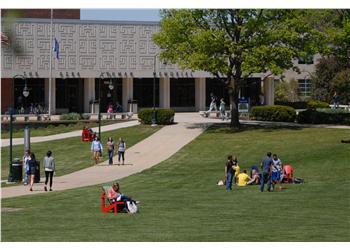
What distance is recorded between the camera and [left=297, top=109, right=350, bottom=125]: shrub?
174 feet

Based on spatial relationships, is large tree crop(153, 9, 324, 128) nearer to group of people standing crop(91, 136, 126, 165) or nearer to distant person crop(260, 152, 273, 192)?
group of people standing crop(91, 136, 126, 165)

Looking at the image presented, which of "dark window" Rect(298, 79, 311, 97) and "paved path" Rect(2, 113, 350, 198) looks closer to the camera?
"paved path" Rect(2, 113, 350, 198)

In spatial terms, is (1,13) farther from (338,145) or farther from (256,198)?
(338,145)

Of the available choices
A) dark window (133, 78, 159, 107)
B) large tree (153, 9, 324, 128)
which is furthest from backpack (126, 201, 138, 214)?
dark window (133, 78, 159, 107)

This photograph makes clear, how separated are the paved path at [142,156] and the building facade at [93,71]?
993cm

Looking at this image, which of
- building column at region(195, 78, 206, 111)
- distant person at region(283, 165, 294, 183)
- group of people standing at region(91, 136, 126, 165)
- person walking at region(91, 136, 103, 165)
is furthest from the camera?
building column at region(195, 78, 206, 111)

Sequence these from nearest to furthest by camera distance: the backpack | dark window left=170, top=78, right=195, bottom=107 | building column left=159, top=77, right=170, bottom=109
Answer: the backpack → building column left=159, top=77, right=170, bottom=109 → dark window left=170, top=78, right=195, bottom=107

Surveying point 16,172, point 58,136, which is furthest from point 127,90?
point 16,172

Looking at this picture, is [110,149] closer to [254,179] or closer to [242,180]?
[242,180]

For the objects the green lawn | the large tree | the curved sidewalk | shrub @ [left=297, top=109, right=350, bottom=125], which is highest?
the large tree

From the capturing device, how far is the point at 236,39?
167ft

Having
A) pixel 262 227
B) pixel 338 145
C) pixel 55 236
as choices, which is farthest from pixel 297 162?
pixel 55 236

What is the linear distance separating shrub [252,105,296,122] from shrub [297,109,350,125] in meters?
1.72

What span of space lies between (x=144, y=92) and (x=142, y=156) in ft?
108
